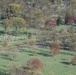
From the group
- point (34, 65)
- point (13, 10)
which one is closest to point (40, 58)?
point (34, 65)

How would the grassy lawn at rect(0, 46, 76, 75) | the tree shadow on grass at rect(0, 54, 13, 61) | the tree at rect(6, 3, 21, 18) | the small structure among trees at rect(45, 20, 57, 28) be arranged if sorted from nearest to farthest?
the grassy lawn at rect(0, 46, 76, 75) < the tree shadow on grass at rect(0, 54, 13, 61) < the small structure among trees at rect(45, 20, 57, 28) < the tree at rect(6, 3, 21, 18)

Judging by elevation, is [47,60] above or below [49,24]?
below

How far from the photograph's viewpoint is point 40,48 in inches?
1681

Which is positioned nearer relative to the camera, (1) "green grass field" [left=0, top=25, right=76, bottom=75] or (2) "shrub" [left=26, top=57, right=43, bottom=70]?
(2) "shrub" [left=26, top=57, right=43, bottom=70]

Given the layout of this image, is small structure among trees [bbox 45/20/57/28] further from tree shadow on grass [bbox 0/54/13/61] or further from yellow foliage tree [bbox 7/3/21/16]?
tree shadow on grass [bbox 0/54/13/61]

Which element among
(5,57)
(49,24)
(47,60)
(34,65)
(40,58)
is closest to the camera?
(34,65)

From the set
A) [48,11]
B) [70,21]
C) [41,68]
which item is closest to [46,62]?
[41,68]

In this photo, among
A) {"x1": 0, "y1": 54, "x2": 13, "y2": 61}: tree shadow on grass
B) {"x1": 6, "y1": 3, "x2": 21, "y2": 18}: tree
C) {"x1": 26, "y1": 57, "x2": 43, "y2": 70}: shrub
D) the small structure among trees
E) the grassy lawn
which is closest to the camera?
{"x1": 26, "y1": 57, "x2": 43, "y2": 70}: shrub

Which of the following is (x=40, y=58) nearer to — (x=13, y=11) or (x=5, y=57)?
(x=5, y=57)

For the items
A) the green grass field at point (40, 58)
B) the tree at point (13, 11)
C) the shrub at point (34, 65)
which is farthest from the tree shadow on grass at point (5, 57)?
the tree at point (13, 11)

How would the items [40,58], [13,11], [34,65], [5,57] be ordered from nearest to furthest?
1. [34,65]
2. [5,57]
3. [40,58]
4. [13,11]

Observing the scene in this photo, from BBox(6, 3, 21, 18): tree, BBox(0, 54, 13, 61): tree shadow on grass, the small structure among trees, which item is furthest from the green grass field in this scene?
BBox(6, 3, 21, 18): tree

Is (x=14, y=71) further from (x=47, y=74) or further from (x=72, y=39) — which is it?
(x=72, y=39)

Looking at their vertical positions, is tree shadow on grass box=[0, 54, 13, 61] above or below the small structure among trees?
below
